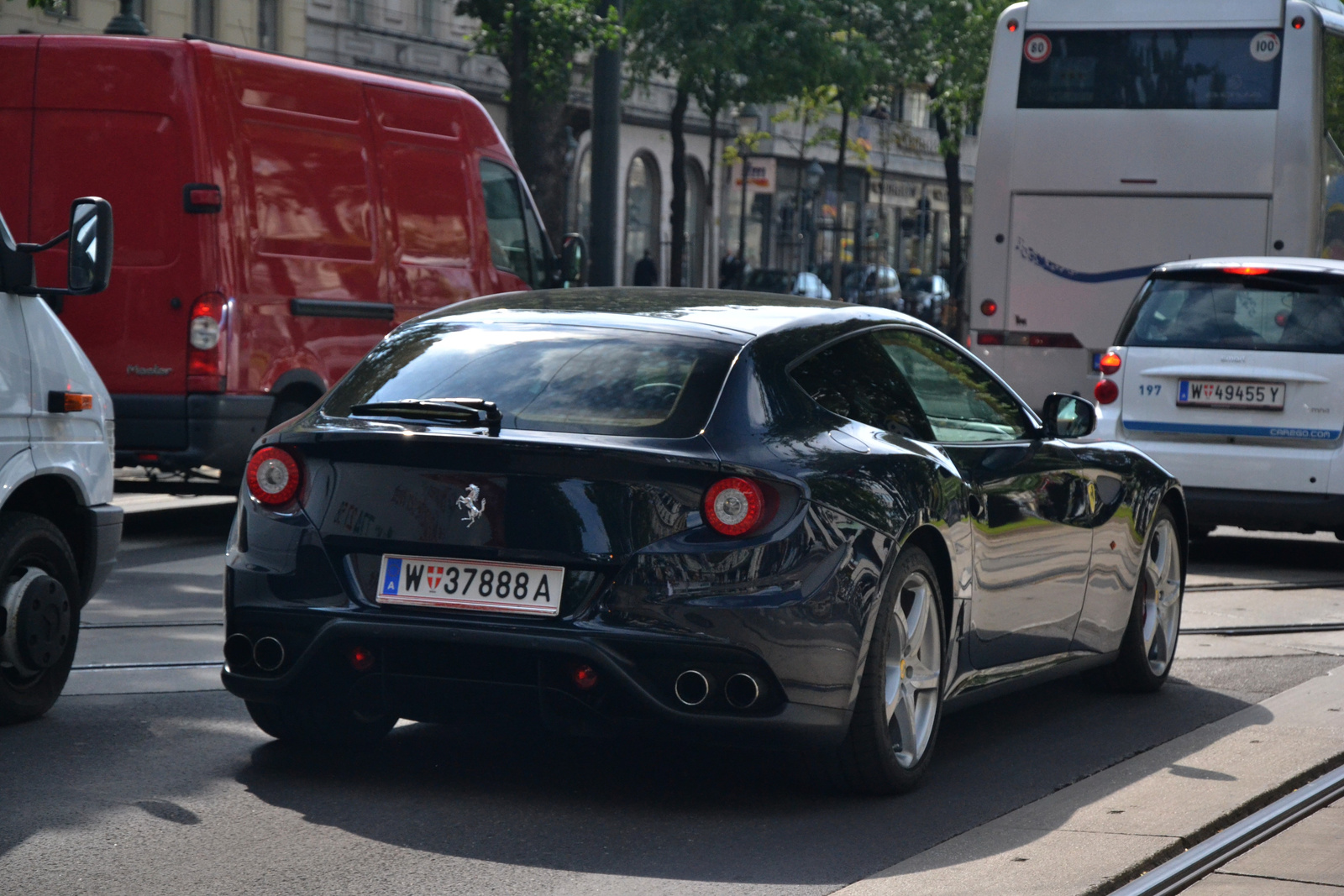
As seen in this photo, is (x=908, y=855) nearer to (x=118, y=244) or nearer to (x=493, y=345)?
(x=493, y=345)

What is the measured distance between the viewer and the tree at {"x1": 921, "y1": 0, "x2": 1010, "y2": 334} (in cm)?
3838

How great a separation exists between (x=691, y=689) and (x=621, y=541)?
392 millimetres

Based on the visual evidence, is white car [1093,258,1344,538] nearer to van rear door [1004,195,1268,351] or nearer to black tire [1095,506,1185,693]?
black tire [1095,506,1185,693]

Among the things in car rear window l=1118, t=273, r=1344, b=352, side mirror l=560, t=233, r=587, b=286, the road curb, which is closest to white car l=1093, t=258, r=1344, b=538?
car rear window l=1118, t=273, r=1344, b=352

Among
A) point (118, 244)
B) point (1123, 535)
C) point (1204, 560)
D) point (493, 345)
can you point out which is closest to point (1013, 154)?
point (1204, 560)

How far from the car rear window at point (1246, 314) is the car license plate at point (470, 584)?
717 cm

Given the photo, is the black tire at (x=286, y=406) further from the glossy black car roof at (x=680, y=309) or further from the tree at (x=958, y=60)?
the tree at (x=958, y=60)

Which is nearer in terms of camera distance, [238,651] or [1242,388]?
[238,651]

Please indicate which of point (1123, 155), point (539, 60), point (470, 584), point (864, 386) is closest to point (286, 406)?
point (864, 386)

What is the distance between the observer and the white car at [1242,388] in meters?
11.5

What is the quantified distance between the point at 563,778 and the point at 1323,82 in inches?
487

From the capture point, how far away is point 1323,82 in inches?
648

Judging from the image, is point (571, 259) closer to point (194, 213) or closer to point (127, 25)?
point (127, 25)

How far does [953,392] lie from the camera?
21.7 feet
